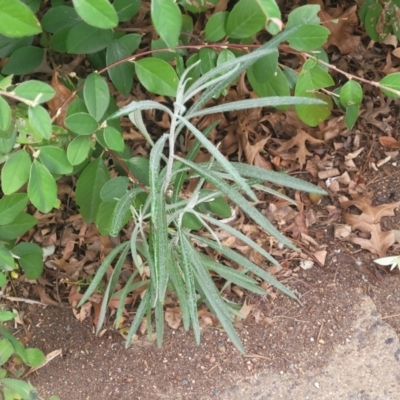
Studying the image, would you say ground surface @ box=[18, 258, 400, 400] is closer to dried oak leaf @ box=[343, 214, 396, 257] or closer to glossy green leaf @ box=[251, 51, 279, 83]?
dried oak leaf @ box=[343, 214, 396, 257]

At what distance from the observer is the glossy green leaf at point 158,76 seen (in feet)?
3.91

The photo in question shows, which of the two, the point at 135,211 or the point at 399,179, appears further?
Answer: the point at 399,179

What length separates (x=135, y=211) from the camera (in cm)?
135

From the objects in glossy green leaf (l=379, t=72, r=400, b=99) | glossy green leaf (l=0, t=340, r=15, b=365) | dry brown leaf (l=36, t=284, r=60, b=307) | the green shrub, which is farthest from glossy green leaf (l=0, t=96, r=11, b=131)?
dry brown leaf (l=36, t=284, r=60, b=307)

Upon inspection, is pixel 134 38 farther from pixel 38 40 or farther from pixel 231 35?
pixel 38 40

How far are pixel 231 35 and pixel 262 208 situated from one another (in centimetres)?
83

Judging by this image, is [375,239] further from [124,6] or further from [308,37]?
[124,6]

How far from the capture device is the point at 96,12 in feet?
3.10

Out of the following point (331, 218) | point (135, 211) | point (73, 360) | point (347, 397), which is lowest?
point (347, 397)

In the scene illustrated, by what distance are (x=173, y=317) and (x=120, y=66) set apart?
0.92 m

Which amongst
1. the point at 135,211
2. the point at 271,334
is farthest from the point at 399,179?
the point at 135,211

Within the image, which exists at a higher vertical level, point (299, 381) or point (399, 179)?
point (399, 179)

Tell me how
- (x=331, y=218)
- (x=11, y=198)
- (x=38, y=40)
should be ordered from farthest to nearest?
(x=331, y=218) → (x=38, y=40) → (x=11, y=198)

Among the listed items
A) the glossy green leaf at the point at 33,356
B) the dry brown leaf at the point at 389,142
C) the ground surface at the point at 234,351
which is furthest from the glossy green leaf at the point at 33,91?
the dry brown leaf at the point at 389,142
